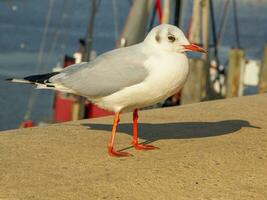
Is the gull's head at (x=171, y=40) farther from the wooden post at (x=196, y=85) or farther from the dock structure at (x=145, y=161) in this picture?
the wooden post at (x=196, y=85)

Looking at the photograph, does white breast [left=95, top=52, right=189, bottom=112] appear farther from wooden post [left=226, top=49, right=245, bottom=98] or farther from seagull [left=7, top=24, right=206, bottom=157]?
wooden post [left=226, top=49, right=245, bottom=98]

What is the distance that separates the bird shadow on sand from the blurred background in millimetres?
5662

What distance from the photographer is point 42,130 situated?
7.50m

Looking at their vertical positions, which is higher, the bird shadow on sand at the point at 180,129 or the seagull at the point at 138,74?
the seagull at the point at 138,74

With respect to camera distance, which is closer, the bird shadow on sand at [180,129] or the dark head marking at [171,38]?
A: the dark head marking at [171,38]

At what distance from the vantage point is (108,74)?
20.6ft

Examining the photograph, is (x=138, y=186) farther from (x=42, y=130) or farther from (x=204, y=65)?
(x=204, y=65)

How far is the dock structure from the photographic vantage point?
5.29 m

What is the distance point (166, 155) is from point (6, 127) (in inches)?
613

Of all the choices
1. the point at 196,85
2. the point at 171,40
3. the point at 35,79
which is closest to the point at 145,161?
the point at 171,40

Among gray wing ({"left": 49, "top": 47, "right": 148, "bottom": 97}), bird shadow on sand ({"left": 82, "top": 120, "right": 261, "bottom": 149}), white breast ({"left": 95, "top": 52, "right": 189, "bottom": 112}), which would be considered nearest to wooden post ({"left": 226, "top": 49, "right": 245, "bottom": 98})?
bird shadow on sand ({"left": 82, "top": 120, "right": 261, "bottom": 149})

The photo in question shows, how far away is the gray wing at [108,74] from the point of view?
243 inches

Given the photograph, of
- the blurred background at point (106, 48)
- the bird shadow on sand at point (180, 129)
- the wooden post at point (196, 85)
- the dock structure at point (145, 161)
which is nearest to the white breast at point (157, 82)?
the dock structure at point (145, 161)

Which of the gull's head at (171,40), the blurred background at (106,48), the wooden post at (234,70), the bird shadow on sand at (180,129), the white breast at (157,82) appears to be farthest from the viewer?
the blurred background at (106,48)
